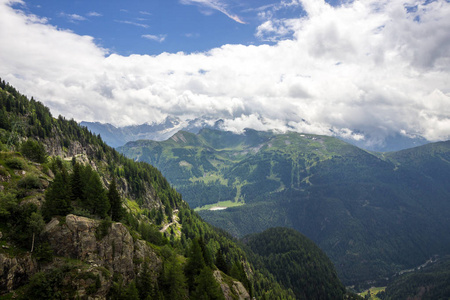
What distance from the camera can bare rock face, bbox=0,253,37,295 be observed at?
42312mm

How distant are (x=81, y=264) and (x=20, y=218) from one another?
1442 cm

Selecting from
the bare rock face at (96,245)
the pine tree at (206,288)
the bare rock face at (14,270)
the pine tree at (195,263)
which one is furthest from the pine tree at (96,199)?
the pine tree at (206,288)

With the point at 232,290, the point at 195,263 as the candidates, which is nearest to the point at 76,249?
the point at 195,263

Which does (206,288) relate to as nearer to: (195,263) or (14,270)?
(195,263)

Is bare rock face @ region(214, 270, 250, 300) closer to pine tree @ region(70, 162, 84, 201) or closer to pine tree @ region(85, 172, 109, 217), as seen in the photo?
pine tree @ region(85, 172, 109, 217)

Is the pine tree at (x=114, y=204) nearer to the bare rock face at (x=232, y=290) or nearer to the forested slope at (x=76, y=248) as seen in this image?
the forested slope at (x=76, y=248)

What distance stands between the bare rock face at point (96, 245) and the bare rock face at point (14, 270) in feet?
15.8

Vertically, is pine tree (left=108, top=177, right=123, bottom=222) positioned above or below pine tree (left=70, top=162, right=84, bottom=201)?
below

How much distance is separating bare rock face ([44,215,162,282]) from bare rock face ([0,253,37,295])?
482cm

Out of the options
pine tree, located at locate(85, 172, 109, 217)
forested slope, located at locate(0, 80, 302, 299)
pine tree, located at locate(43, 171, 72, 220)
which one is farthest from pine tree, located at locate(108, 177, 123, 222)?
pine tree, located at locate(43, 171, 72, 220)

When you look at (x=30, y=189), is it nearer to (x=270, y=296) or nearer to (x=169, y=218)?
(x=169, y=218)

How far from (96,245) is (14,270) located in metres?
14.1

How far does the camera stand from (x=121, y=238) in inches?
2383

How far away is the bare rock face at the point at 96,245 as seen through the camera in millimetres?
51750
